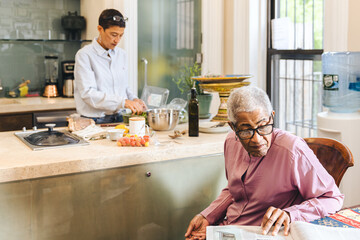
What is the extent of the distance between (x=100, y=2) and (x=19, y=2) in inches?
39.2

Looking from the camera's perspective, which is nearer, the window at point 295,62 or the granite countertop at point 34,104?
the window at point 295,62

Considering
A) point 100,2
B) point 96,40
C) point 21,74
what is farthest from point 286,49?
point 21,74

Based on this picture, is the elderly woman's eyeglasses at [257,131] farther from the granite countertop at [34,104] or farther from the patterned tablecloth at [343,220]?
the granite countertop at [34,104]

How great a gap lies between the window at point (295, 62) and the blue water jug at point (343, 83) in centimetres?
56

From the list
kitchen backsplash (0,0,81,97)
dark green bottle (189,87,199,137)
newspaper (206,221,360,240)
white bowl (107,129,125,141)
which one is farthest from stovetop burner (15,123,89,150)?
kitchen backsplash (0,0,81,97)

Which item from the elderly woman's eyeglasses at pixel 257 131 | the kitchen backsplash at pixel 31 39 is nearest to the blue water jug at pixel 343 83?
the elderly woman's eyeglasses at pixel 257 131

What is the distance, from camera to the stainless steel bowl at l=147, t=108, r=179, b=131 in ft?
8.76

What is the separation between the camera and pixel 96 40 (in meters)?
3.38

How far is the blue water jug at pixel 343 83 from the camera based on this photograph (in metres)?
2.67

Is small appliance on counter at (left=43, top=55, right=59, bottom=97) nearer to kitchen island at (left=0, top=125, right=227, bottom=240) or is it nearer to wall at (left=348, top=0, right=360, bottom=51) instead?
kitchen island at (left=0, top=125, right=227, bottom=240)

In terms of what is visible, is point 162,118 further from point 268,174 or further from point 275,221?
point 275,221

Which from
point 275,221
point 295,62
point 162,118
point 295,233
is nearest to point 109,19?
point 162,118

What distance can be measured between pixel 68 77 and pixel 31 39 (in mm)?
568

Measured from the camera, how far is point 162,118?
105 inches
